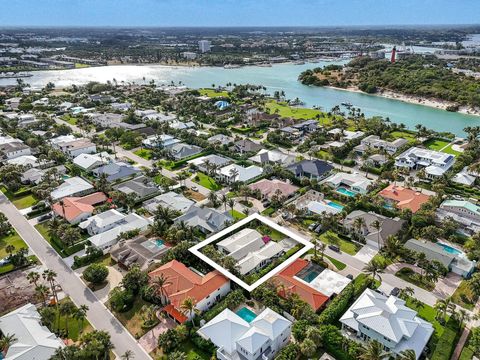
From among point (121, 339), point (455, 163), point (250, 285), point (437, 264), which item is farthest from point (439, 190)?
point (121, 339)

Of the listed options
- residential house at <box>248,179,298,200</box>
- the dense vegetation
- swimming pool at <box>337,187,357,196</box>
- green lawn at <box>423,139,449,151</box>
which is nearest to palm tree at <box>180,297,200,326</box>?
residential house at <box>248,179,298,200</box>

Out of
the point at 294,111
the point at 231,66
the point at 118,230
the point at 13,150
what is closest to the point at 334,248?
the point at 118,230

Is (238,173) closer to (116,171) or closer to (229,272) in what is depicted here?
(116,171)

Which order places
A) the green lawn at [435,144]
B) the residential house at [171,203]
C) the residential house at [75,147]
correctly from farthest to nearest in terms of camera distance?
the green lawn at [435,144], the residential house at [75,147], the residential house at [171,203]

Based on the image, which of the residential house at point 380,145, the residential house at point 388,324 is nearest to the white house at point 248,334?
the residential house at point 388,324

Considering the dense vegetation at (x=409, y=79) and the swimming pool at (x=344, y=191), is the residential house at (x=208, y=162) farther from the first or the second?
the dense vegetation at (x=409, y=79)

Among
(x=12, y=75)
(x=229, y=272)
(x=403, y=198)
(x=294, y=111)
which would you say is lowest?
(x=229, y=272)

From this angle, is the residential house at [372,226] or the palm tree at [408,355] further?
the residential house at [372,226]

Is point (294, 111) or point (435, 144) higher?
point (294, 111)
